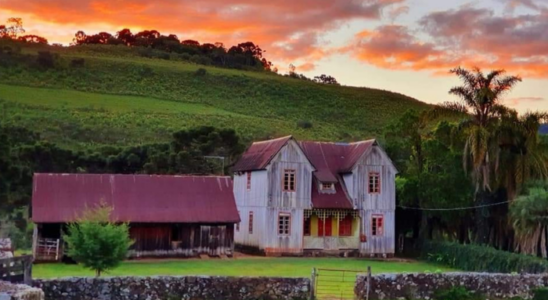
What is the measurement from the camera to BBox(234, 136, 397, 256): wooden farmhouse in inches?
1831

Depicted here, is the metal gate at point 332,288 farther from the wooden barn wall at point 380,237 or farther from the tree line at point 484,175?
the wooden barn wall at point 380,237

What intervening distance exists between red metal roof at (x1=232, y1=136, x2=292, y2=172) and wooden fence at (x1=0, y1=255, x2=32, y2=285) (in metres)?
27.0

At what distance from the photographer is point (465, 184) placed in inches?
1806

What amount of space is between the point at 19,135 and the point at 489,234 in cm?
Result: 3943

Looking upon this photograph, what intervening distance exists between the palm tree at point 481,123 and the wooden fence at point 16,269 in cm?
2774

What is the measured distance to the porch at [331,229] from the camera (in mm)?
46969

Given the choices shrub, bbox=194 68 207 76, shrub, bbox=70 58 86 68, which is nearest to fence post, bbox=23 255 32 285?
shrub, bbox=70 58 86 68

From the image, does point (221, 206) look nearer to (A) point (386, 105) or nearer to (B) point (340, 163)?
(B) point (340, 163)

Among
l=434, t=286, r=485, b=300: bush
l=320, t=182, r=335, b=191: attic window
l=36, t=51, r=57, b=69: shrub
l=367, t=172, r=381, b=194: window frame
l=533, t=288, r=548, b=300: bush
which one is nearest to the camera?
l=434, t=286, r=485, b=300: bush

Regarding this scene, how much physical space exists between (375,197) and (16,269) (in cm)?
3102

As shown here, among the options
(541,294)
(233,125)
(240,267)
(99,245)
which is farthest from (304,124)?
(541,294)

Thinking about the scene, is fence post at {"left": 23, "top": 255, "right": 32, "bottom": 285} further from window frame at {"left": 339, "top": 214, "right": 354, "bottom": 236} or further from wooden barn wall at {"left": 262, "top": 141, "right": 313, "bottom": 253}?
window frame at {"left": 339, "top": 214, "right": 354, "bottom": 236}

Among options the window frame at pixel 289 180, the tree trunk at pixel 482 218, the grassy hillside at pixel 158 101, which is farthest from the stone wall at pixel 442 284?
the grassy hillside at pixel 158 101

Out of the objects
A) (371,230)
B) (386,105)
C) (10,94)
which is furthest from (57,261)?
(386,105)
